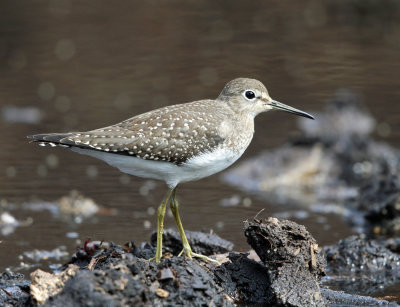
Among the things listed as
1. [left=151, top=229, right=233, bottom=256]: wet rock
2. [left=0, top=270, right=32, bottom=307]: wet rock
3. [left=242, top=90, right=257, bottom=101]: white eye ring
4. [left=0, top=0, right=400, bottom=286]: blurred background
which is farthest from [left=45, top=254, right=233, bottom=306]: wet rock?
[left=0, top=0, right=400, bottom=286]: blurred background

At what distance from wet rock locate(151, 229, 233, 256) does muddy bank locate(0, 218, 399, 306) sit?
0.85ft

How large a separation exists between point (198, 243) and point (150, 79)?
25.5ft

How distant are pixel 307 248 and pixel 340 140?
5641 mm

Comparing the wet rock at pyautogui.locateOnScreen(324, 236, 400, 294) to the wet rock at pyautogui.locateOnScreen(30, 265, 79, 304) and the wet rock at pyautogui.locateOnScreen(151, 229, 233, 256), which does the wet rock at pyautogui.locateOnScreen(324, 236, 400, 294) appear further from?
the wet rock at pyautogui.locateOnScreen(30, 265, 79, 304)

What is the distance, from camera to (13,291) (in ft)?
19.2

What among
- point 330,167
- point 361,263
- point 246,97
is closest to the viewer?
point 246,97

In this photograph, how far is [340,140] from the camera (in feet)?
37.8

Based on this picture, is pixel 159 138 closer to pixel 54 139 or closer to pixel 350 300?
pixel 54 139

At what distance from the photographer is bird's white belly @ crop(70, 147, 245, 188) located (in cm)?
679

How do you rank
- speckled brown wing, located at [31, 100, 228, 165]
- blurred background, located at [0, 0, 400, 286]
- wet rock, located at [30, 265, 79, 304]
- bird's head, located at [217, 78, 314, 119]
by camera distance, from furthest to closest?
1. blurred background, located at [0, 0, 400, 286]
2. bird's head, located at [217, 78, 314, 119]
3. speckled brown wing, located at [31, 100, 228, 165]
4. wet rock, located at [30, 265, 79, 304]

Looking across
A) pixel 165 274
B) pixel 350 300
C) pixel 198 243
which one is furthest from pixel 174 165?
pixel 350 300

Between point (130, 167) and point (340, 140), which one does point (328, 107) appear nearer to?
point (340, 140)

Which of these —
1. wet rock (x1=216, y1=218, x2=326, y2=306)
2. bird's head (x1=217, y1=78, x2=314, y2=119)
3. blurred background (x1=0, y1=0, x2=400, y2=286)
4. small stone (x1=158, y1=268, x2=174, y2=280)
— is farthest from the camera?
blurred background (x1=0, y1=0, x2=400, y2=286)

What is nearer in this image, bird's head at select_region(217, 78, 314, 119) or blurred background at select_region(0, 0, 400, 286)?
bird's head at select_region(217, 78, 314, 119)
